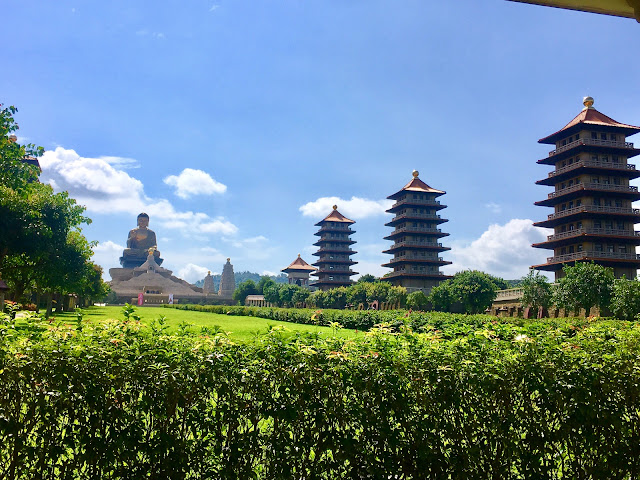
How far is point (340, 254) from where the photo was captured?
83250 millimetres

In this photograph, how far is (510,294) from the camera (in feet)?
146

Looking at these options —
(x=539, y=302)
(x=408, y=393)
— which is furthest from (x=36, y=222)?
(x=539, y=302)

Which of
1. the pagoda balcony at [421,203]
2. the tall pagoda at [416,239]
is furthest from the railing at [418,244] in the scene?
the pagoda balcony at [421,203]

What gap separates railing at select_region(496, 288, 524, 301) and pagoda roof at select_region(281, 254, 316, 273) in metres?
49.8

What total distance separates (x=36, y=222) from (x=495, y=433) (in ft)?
72.7

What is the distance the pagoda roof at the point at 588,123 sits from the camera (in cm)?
4391

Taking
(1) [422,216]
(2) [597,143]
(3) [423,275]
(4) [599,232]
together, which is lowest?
(3) [423,275]

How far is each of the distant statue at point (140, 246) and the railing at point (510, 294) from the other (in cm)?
6316

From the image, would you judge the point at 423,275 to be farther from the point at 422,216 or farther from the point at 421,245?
the point at 422,216

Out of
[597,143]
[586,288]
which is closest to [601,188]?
[597,143]

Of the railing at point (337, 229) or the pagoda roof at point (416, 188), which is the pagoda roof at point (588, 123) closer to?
the pagoda roof at point (416, 188)

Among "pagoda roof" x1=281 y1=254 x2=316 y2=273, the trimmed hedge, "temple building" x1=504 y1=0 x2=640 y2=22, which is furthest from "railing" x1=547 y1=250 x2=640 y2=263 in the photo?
"pagoda roof" x1=281 y1=254 x2=316 y2=273

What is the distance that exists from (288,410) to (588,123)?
47917 millimetres

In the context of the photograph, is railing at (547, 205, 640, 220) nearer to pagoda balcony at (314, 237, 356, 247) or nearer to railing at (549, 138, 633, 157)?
railing at (549, 138, 633, 157)
